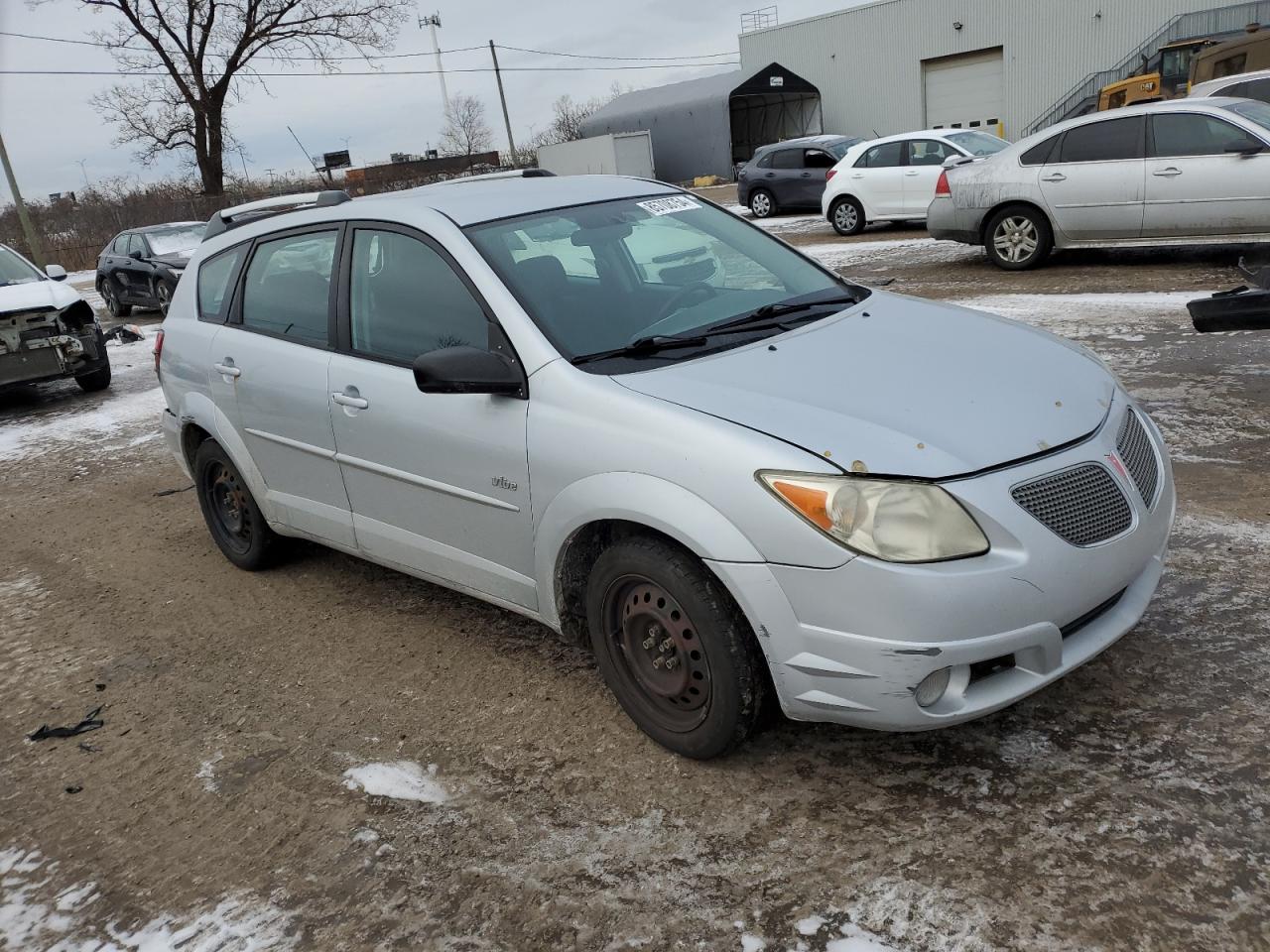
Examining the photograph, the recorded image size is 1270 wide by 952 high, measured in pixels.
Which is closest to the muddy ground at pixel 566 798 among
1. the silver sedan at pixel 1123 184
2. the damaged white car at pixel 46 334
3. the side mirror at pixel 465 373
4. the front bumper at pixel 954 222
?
the side mirror at pixel 465 373

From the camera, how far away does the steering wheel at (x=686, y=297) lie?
11.9 feet

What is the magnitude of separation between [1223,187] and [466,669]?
354 inches

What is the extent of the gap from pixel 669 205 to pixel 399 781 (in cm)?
249

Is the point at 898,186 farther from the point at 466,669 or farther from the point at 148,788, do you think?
the point at 148,788

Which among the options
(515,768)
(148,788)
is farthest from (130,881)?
(515,768)

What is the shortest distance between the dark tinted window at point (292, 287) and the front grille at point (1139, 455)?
2961mm

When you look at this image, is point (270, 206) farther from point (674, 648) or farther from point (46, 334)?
point (46, 334)

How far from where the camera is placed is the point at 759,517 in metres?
2.68

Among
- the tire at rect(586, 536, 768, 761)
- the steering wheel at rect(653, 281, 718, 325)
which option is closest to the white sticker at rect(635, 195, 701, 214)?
the steering wheel at rect(653, 281, 718, 325)

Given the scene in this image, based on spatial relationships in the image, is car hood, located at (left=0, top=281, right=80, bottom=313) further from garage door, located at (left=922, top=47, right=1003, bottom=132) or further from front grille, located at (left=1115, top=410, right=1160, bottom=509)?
garage door, located at (left=922, top=47, right=1003, bottom=132)

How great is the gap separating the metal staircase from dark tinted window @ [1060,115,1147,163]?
23057mm

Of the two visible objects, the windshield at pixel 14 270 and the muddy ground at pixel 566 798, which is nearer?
the muddy ground at pixel 566 798

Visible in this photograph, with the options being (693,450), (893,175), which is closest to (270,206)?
(693,450)

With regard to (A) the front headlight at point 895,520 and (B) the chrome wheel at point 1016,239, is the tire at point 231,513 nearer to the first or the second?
(A) the front headlight at point 895,520
